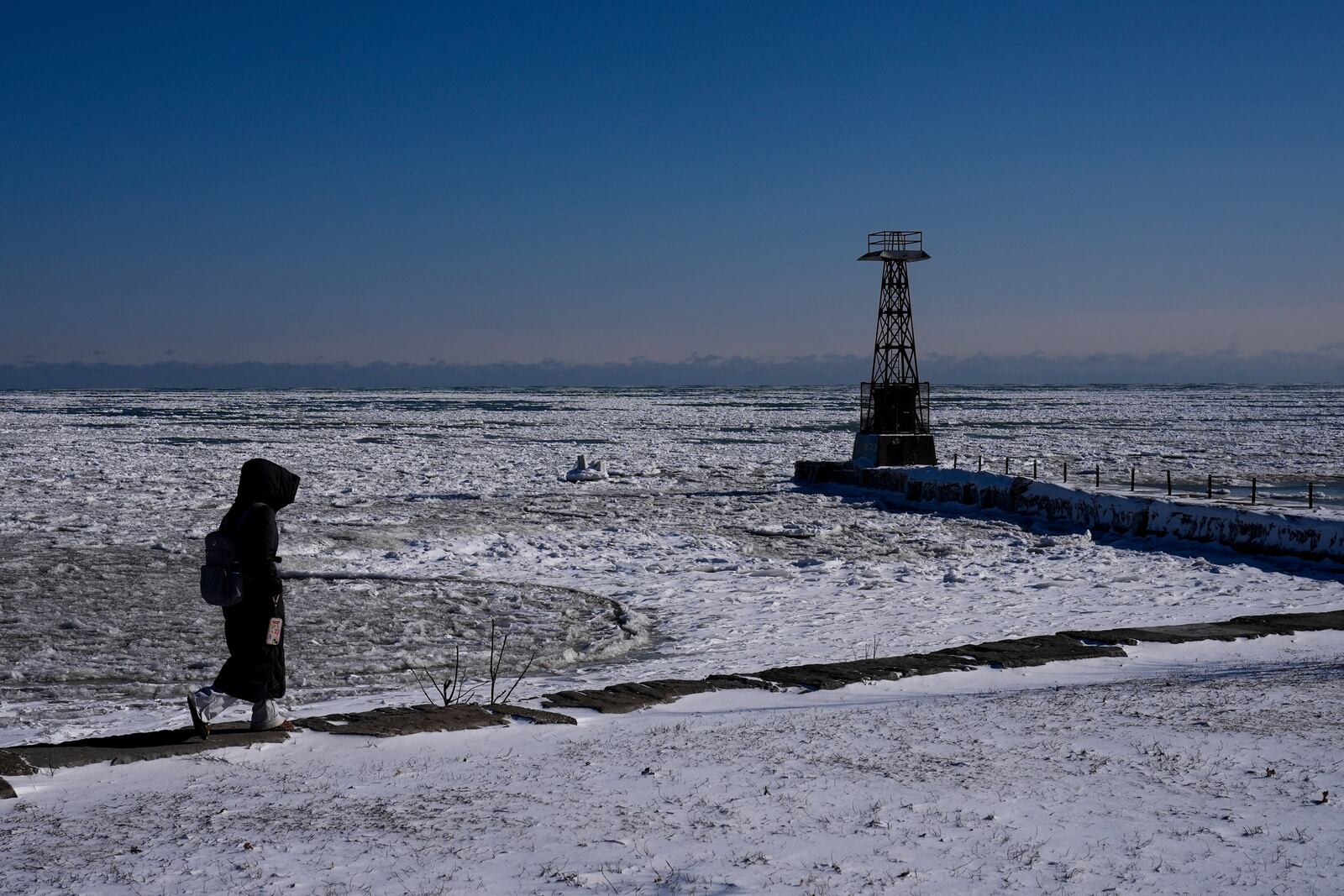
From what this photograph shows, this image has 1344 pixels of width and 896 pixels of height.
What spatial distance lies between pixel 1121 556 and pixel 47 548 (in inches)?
580

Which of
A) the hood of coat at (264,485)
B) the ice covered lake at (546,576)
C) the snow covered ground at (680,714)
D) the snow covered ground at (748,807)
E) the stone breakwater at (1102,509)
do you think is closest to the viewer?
the snow covered ground at (748,807)

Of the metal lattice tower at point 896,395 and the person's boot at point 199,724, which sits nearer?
the person's boot at point 199,724

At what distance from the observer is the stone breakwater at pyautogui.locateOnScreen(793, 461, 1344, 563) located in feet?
52.7

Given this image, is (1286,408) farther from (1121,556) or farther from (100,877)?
(100,877)

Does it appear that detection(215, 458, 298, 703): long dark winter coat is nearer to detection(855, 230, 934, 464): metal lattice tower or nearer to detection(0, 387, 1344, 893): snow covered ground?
detection(0, 387, 1344, 893): snow covered ground

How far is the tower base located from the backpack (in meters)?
24.2

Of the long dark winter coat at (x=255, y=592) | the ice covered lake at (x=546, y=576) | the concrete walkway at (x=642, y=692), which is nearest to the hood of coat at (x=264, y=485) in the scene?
the long dark winter coat at (x=255, y=592)

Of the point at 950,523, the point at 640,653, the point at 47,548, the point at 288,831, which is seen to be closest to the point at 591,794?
the point at 288,831

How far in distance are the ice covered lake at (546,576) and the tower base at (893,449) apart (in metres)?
2.70

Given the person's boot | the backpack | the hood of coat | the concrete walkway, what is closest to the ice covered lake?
the concrete walkway

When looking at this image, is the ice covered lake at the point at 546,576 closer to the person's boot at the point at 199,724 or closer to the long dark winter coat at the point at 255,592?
the person's boot at the point at 199,724

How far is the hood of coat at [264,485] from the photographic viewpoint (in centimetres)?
570

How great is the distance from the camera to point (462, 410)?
294 ft

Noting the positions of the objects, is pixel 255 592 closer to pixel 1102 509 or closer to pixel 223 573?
pixel 223 573
